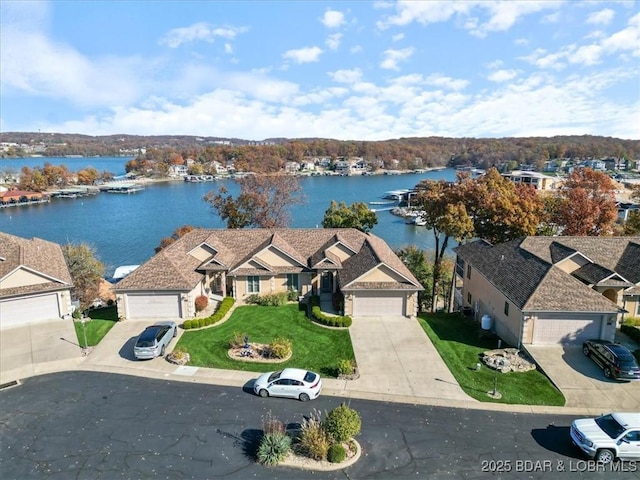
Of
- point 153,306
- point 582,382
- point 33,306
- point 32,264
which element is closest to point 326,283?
point 153,306

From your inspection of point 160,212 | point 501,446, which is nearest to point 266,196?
point 501,446

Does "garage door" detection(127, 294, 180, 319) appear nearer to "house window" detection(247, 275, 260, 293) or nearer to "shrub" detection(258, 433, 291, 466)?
"house window" detection(247, 275, 260, 293)

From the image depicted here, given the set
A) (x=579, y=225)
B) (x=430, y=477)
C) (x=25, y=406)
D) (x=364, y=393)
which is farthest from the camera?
(x=579, y=225)

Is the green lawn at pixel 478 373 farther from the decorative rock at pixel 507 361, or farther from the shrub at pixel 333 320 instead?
the shrub at pixel 333 320

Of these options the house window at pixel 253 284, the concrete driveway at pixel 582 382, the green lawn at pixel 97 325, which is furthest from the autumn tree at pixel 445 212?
the green lawn at pixel 97 325

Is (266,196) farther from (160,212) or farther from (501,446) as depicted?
(160,212)

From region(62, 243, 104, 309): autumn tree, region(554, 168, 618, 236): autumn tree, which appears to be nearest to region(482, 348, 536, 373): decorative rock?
region(554, 168, 618, 236): autumn tree

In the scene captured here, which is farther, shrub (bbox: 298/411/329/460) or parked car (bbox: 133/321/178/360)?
Answer: parked car (bbox: 133/321/178/360)
